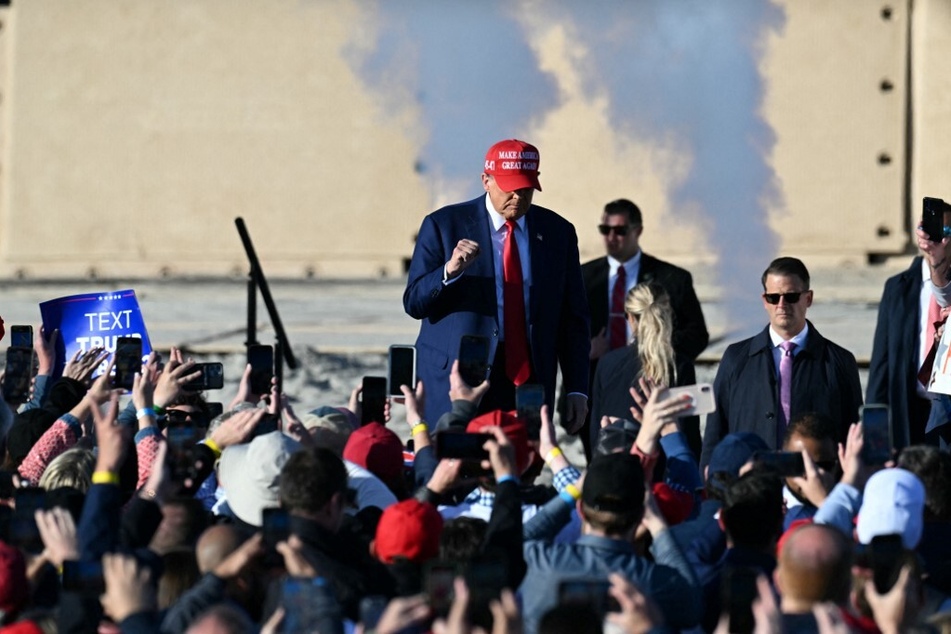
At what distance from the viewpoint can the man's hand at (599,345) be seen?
7.27m

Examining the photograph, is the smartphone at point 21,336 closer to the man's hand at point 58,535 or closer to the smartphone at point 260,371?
the smartphone at point 260,371

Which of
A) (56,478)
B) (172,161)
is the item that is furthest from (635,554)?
(172,161)

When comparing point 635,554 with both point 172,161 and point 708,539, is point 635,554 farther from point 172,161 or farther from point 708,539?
point 172,161

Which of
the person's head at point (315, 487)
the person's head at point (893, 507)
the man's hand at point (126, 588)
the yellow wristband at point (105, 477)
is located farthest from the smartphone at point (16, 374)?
the person's head at point (893, 507)

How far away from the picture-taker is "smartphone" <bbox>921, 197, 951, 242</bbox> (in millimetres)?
6047

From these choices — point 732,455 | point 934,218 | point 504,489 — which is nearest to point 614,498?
point 504,489

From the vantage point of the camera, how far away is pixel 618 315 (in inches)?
293

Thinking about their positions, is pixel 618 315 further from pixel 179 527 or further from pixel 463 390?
pixel 179 527

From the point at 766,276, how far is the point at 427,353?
1.16 meters

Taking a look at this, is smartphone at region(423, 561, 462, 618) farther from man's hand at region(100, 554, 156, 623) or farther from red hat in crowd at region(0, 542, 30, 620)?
red hat in crowd at region(0, 542, 30, 620)

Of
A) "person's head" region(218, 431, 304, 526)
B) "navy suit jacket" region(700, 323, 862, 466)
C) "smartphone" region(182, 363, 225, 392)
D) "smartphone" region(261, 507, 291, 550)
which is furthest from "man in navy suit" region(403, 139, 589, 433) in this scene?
"smartphone" region(261, 507, 291, 550)

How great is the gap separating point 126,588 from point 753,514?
54.7 inches

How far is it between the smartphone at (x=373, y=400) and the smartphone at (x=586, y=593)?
191cm

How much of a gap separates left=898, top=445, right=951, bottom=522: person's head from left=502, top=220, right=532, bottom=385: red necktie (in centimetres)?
198
